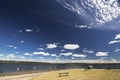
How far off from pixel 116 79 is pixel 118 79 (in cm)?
38

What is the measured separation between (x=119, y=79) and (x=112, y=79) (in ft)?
3.94

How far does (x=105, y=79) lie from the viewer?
124ft

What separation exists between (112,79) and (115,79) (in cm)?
51

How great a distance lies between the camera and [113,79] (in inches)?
1469

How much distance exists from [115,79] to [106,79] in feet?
5.41

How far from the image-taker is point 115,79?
37.2 m

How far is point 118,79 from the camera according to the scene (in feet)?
121

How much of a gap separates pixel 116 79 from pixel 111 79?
2.77ft

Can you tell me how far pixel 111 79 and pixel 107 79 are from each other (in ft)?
2.84

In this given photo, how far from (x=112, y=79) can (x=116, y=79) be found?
68cm

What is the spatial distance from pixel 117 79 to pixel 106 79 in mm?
1992

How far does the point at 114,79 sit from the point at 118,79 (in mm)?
697

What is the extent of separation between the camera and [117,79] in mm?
37031

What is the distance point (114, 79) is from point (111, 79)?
51cm
